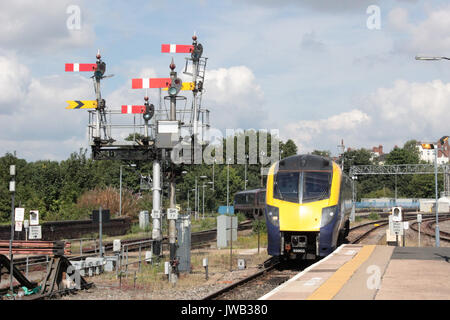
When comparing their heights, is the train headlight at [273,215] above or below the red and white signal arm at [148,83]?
below

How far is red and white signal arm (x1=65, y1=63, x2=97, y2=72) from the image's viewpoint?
2516 cm

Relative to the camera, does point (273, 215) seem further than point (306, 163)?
No

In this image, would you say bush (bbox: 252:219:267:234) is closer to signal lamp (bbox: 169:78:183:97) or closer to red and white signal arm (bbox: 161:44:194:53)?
red and white signal arm (bbox: 161:44:194:53)

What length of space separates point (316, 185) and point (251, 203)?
138 ft

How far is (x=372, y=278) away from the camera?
1372 cm

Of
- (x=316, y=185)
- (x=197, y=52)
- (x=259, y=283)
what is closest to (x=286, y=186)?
(x=316, y=185)

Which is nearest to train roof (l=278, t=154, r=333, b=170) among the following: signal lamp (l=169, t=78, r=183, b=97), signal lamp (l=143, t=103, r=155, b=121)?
signal lamp (l=169, t=78, r=183, b=97)

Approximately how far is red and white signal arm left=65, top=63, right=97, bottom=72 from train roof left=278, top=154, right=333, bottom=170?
33.5 ft

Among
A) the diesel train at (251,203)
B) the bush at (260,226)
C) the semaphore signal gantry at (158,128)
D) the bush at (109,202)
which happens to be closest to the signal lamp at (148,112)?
the semaphore signal gantry at (158,128)

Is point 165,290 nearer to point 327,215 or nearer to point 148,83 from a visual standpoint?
point 327,215

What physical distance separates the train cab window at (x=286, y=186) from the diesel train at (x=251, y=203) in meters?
37.4

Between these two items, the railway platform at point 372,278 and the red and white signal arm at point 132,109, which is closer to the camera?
the railway platform at point 372,278

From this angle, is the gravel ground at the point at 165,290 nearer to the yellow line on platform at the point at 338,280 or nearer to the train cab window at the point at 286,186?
the train cab window at the point at 286,186

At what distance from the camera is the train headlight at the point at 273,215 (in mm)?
18953
